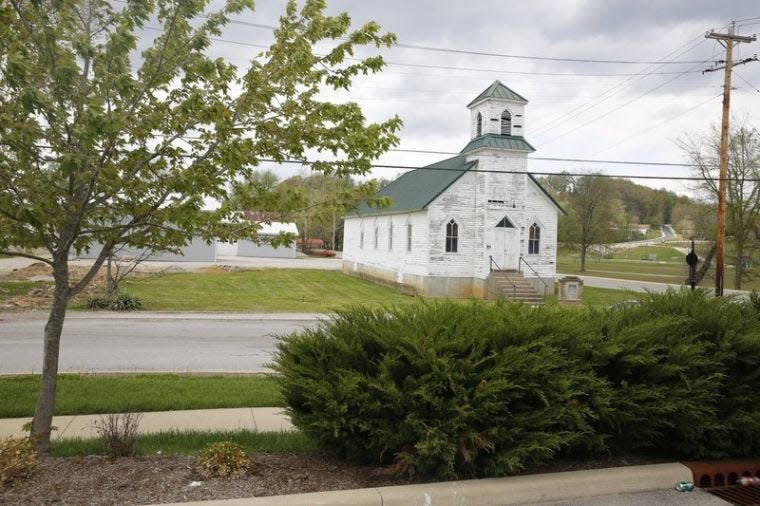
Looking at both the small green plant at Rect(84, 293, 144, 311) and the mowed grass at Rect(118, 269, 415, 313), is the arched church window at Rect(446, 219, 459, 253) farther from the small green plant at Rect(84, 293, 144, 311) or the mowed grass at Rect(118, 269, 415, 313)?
the small green plant at Rect(84, 293, 144, 311)

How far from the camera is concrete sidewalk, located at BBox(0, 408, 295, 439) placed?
7064 millimetres

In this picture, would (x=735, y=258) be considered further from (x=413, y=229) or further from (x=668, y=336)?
(x=668, y=336)

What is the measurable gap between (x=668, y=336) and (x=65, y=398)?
7423 millimetres

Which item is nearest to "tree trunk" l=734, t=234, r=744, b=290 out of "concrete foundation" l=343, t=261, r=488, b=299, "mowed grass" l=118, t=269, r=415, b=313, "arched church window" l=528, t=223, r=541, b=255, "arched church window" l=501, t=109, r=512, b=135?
"arched church window" l=528, t=223, r=541, b=255

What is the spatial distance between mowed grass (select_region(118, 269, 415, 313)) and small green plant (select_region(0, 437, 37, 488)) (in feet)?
45.0

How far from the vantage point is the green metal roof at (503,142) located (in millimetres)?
27766

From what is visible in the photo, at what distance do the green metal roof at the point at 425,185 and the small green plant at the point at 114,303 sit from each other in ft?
30.5

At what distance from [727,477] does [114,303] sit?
1867cm

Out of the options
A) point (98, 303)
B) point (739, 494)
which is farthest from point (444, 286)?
point (739, 494)

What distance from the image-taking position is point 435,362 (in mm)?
4977

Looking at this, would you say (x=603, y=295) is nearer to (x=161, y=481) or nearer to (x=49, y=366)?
(x=49, y=366)

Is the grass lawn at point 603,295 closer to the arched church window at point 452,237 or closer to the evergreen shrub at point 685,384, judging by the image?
the arched church window at point 452,237

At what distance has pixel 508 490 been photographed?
4.86 metres

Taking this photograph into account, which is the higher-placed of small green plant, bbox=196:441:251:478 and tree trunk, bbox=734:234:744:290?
tree trunk, bbox=734:234:744:290
